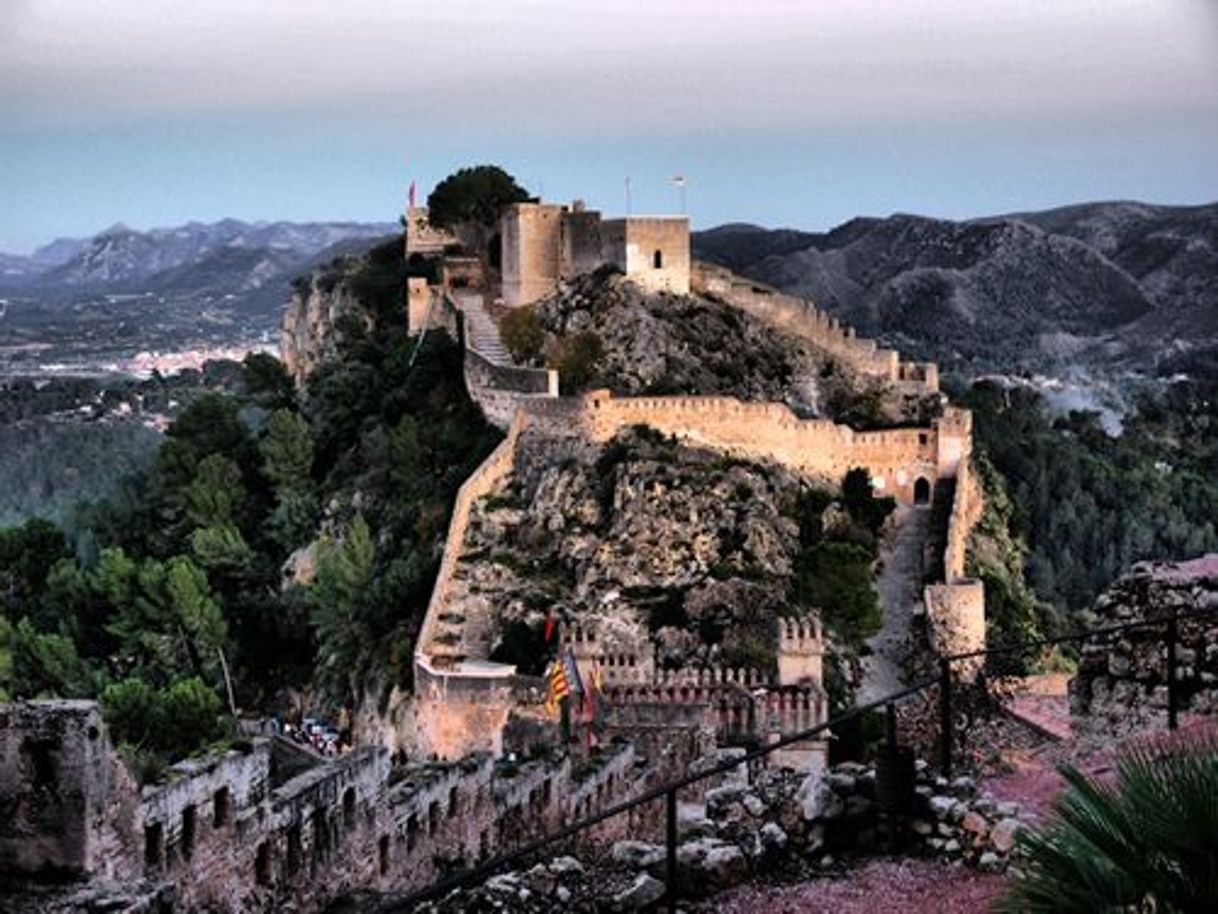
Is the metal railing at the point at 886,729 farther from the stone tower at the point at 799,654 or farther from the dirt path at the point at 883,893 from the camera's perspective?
the stone tower at the point at 799,654

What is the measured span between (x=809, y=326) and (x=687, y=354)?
14.3 ft

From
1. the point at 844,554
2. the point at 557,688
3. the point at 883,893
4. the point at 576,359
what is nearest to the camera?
the point at 883,893

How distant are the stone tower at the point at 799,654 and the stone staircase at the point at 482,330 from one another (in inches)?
445

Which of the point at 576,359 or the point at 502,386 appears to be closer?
the point at 502,386

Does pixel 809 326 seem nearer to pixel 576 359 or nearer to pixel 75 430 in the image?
pixel 576 359

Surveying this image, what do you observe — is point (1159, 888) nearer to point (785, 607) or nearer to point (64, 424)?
point (785, 607)

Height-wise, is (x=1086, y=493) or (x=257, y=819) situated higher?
(x=257, y=819)

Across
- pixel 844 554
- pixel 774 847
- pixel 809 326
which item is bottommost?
pixel 844 554

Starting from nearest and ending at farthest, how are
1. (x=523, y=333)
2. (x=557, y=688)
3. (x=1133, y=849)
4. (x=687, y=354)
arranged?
(x=1133, y=849) < (x=557, y=688) < (x=687, y=354) < (x=523, y=333)

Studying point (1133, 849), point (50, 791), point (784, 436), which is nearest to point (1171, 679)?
point (1133, 849)

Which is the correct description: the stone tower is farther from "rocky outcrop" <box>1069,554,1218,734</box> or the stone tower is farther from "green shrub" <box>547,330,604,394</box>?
"green shrub" <box>547,330,604,394</box>

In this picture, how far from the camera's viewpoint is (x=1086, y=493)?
43062 mm

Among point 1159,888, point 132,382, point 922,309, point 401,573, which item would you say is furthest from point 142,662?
point 922,309

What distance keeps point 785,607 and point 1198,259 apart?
66.7 meters
